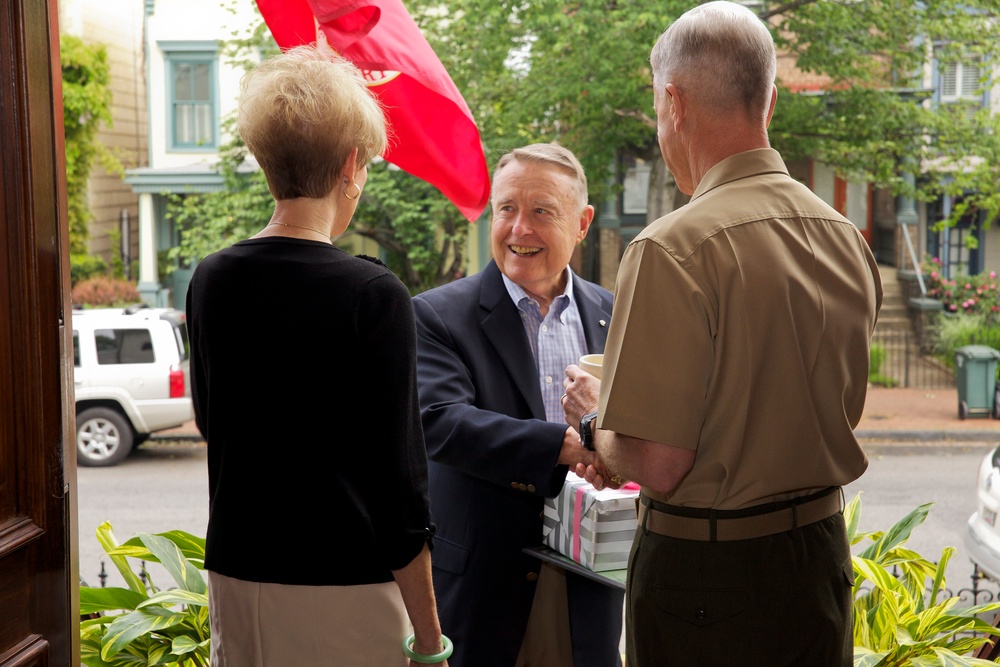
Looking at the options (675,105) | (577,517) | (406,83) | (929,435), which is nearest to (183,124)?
(929,435)

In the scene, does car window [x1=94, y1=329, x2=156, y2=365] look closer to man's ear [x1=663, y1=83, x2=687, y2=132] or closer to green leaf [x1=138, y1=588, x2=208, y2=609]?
green leaf [x1=138, y1=588, x2=208, y2=609]

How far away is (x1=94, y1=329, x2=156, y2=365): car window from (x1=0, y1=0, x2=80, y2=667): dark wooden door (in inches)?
390

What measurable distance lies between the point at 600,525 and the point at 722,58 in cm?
110

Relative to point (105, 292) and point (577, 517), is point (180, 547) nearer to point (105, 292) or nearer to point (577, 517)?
point (577, 517)

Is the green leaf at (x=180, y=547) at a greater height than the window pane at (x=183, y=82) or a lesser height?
lesser

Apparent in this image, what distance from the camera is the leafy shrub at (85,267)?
70.4 ft

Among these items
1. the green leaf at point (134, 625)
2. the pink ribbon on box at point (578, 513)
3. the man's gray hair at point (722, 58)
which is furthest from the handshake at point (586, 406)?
the green leaf at point (134, 625)

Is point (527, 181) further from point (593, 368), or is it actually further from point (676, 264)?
point (676, 264)

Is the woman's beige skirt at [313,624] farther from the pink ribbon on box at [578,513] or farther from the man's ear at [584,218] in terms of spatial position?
the man's ear at [584,218]

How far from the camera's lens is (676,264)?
6.23ft

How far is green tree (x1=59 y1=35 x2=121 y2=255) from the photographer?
67.3ft

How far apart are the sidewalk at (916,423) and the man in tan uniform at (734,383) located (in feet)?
37.6

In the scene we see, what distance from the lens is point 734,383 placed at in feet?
6.34

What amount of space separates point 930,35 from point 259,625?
14751 millimetres
